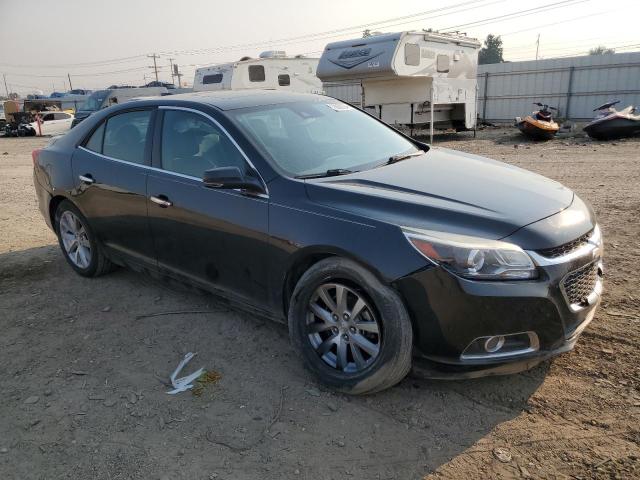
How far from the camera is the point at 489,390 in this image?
3014 mm

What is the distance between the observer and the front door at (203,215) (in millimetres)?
3385

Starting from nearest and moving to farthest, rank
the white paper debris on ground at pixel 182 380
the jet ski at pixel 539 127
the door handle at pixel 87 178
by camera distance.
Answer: the white paper debris on ground at pixel 182 380 < the door handle at pixel 87 178 < the jet ski at pixel 539 127

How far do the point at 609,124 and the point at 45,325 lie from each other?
14381 millimetres

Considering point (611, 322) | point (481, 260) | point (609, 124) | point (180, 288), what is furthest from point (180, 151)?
point (609, 124)

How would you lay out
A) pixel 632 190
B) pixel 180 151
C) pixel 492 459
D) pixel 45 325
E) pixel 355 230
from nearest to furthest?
pixel 492 459
pixel 355 230
pixel 180 151
pixel 45 325
pixel 632 190

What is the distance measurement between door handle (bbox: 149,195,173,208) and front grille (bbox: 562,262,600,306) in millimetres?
2680

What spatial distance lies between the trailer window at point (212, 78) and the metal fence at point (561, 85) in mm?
11425

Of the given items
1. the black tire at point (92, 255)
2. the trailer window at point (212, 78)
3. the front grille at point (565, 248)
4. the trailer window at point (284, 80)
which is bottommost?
the black tire at point (92, 255)

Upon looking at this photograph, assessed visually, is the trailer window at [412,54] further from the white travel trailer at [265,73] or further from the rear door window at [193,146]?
the rear door window at [193,146]

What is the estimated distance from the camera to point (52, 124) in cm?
3097

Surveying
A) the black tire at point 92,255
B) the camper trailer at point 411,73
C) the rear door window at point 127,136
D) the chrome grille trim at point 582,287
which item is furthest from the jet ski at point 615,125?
the black tire at point 92,255

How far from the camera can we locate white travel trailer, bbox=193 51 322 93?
58.2 ft

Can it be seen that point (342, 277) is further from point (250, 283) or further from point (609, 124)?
point (609, 124)

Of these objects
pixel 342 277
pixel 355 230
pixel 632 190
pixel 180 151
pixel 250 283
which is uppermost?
pixel 180 151
